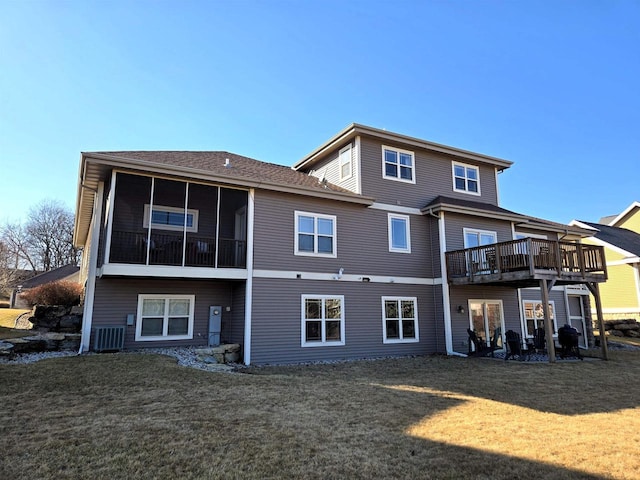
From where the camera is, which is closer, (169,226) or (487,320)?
(169,226)

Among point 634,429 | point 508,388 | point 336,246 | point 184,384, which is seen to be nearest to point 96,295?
point 184,384

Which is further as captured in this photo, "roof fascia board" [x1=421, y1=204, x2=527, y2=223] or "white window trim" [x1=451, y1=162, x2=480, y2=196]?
"white window trim" [x1=451, y1=162, x2=480, y2=196]

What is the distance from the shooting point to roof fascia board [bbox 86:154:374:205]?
1028 centimetres

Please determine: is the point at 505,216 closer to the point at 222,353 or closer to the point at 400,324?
the point at 400,324

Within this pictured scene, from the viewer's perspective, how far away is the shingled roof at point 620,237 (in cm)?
2505

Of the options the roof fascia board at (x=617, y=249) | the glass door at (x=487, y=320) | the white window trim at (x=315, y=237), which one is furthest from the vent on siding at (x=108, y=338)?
the roof fascia board at (x=617, y=249)

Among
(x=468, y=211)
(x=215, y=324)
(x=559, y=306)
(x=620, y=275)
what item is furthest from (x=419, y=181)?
(x=620, y=275)

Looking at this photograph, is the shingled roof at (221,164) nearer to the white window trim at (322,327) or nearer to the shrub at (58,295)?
the white window trim at (322,327)

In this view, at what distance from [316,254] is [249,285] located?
2.51 meters

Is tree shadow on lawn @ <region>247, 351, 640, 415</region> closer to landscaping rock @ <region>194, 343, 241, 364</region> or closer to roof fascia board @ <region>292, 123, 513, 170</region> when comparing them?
landscaping rock @ <region>194, 343, 241, 364</region>

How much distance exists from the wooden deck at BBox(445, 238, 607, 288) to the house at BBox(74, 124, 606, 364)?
4cm

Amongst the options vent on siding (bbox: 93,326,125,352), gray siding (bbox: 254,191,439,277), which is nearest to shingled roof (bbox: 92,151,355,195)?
gray siding (bbox: 254,191,439,277)

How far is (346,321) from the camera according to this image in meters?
13.1

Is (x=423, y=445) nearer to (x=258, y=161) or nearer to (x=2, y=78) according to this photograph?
(x=258, y=161)
